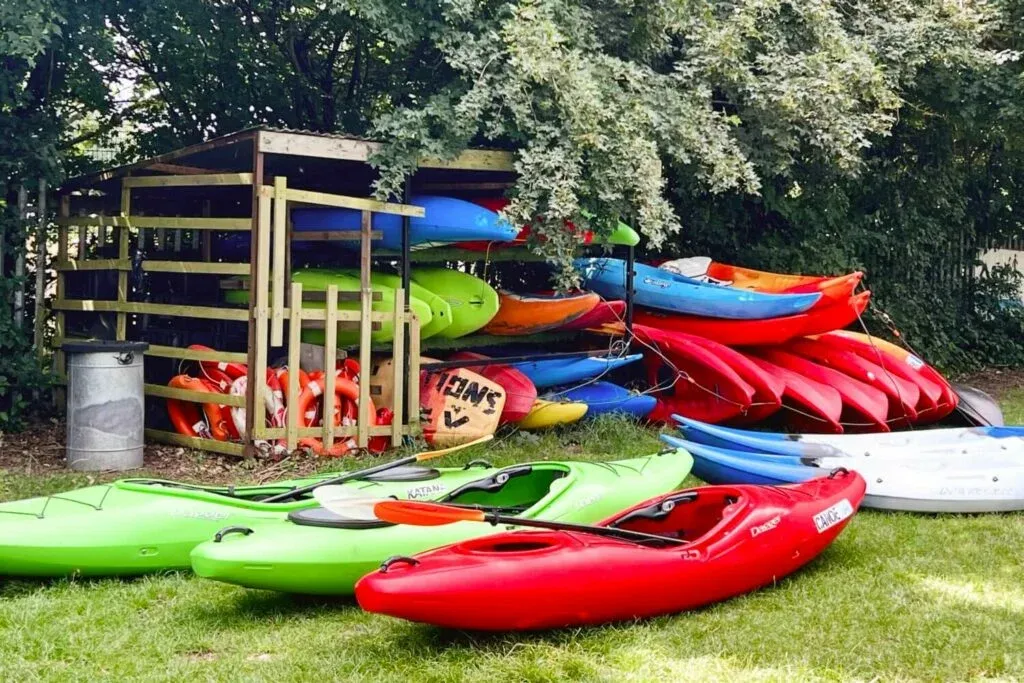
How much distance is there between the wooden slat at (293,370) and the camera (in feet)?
22.3

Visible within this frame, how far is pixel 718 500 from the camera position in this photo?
4590mm

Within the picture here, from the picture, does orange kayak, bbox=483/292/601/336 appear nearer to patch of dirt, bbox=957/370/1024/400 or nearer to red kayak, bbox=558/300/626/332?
red kayak, bbox=558/300/626/332

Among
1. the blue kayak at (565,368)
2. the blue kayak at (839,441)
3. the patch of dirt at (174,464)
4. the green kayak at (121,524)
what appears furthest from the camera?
the blue kayak at (565,368)

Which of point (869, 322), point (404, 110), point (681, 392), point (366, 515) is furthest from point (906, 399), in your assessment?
point (366, 515)

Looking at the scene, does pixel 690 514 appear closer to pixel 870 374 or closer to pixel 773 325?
pixel 773 325

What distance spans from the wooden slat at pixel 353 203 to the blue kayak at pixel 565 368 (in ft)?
5.08

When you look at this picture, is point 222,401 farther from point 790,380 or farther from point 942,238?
point 942,238

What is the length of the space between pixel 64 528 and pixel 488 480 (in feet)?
6.00

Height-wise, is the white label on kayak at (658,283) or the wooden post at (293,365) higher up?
the white label on kayak at (658,283)

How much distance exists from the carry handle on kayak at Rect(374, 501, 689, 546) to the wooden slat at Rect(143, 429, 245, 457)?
317cm

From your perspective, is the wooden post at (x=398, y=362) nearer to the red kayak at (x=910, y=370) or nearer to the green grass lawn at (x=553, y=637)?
the green grass lawn at (x=553, y=637)

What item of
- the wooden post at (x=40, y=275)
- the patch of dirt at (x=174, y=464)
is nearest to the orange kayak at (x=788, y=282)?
the patch of dirt at (x=174, y=464)

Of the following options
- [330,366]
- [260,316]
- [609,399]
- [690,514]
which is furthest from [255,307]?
[690,514]

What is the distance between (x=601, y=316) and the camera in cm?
873
